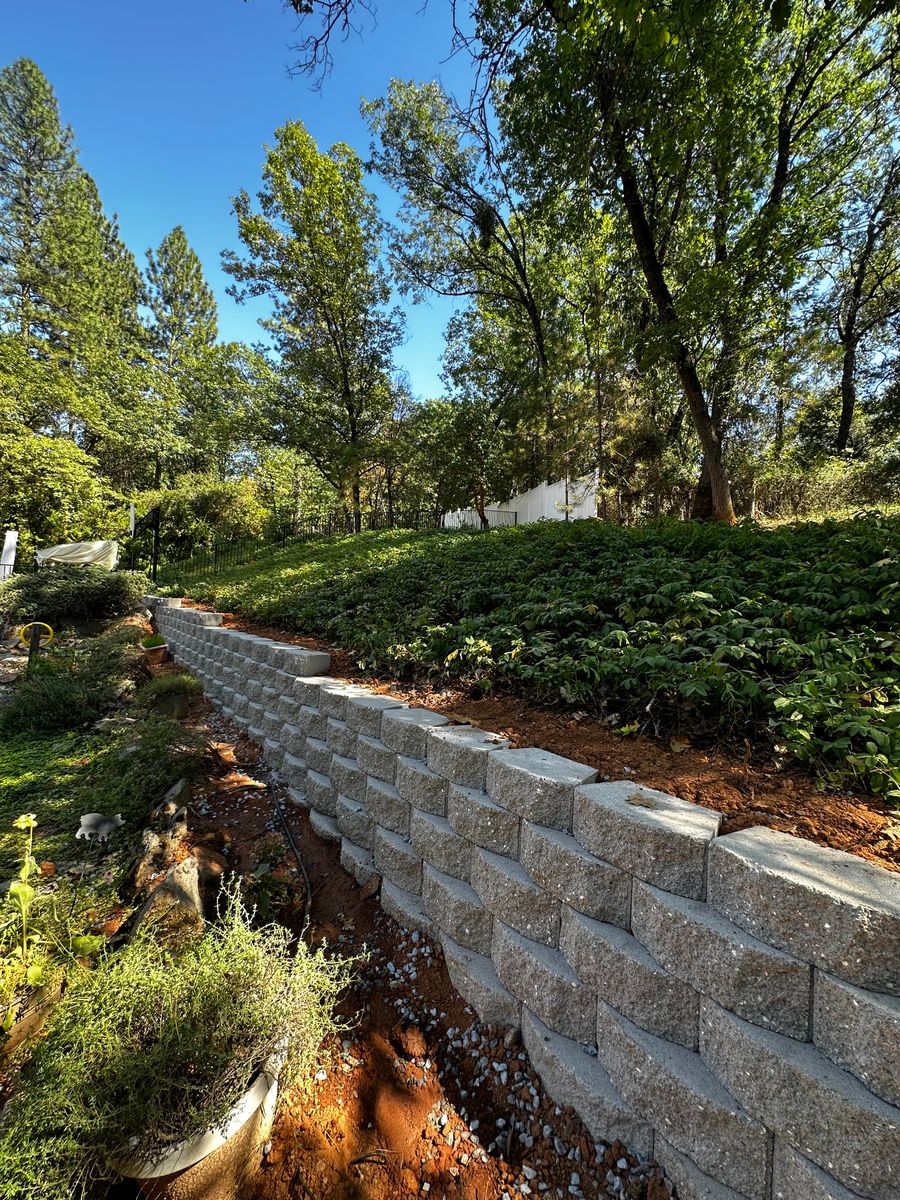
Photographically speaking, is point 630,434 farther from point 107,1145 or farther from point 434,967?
point 107,1145

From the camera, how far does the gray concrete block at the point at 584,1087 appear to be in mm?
1201

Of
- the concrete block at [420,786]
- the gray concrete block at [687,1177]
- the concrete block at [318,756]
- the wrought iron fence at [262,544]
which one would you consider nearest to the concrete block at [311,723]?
the concrete block at [318,756]

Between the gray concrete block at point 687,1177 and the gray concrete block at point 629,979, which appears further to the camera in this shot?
the gray concrete block at point 629,979

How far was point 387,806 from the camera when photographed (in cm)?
219

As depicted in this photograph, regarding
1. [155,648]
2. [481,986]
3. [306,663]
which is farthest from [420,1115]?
[155,648]

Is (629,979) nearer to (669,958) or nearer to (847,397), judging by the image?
(669,958)

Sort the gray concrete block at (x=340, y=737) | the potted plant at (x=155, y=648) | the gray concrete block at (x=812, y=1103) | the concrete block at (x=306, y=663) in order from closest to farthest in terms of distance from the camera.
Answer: the gray concrete block at (x=812, y=1103) < the gray concrete block at (x=340, y=737) < the concrete block at (x=306, y=663) < the potted plant at (x=155, y=648)

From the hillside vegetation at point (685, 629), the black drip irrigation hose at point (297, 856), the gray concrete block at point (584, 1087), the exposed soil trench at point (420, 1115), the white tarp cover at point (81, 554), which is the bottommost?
the exposed soil trench at point (420, 1115)

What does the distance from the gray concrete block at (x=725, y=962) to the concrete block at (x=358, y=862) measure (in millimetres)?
1419

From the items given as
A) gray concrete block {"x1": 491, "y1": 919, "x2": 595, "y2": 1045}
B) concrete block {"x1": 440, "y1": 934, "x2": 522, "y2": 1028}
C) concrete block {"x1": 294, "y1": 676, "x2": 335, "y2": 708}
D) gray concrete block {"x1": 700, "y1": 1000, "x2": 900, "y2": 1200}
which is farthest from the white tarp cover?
gray concrete block {"x1": 700, "y1": 1000, "x2": 900, "y2": 1200}

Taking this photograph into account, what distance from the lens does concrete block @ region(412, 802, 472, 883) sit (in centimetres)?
179

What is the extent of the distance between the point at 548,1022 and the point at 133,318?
24047 mm

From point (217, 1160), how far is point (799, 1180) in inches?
51.3

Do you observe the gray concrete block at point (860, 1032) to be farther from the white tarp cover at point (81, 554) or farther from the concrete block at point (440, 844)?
the white tarp cover at point (81, 554)
